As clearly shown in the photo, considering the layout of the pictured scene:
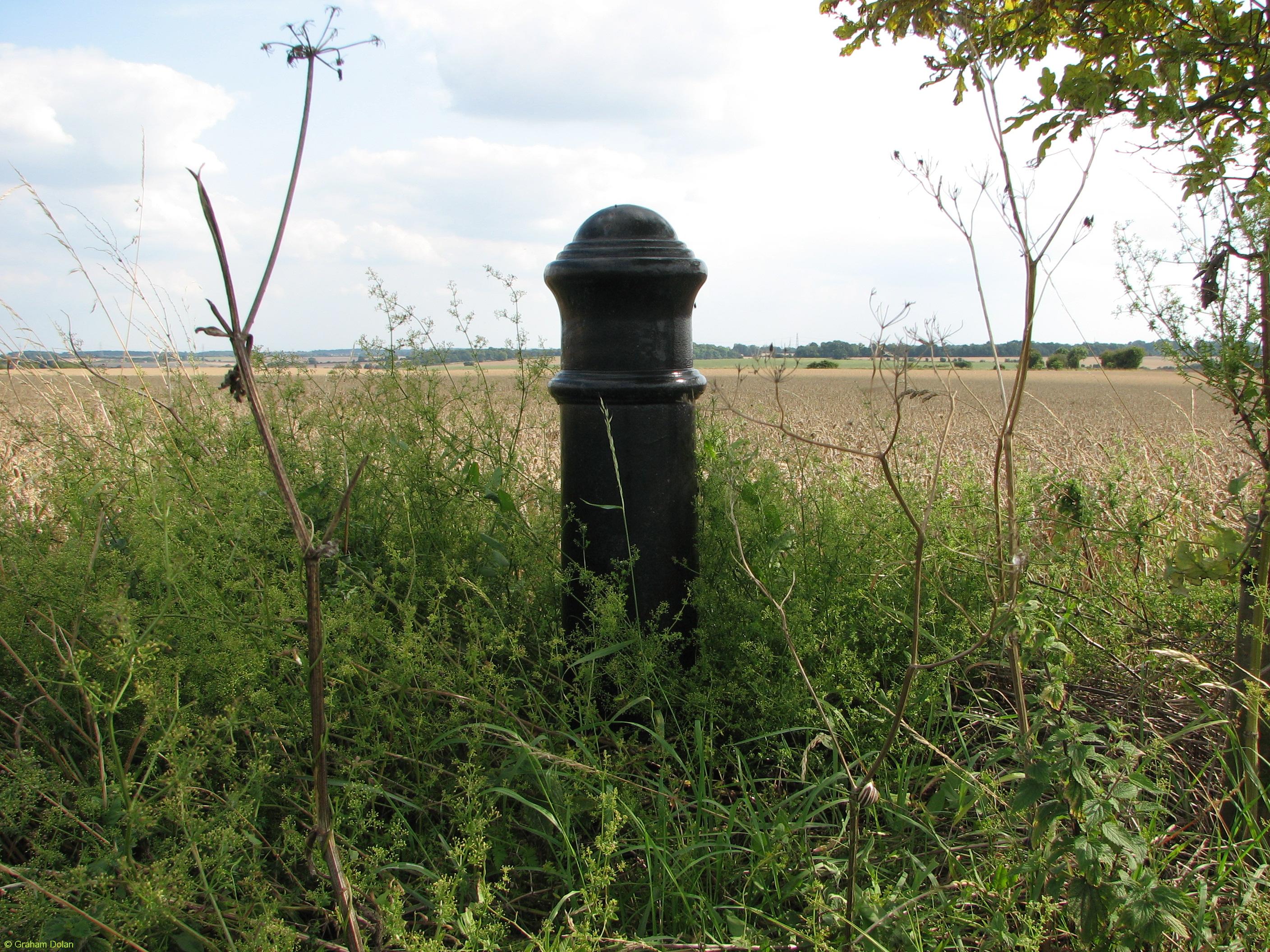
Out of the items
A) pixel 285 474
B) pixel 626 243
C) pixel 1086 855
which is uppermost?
pixel 626 243

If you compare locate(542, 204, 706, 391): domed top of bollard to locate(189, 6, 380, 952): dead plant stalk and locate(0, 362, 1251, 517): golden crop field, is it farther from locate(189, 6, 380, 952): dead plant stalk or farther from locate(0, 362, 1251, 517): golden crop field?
locate(189, 6, 380, 952): dead plant stalk

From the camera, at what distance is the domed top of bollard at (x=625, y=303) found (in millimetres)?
1981

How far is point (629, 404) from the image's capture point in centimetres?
204

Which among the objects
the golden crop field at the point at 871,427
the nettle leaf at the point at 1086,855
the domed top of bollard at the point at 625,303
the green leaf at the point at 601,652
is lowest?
the nettle leaf at the point at 1086,855

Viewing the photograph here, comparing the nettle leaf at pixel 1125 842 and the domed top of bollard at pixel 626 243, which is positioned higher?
the domed top of bollard at pixel 626 243

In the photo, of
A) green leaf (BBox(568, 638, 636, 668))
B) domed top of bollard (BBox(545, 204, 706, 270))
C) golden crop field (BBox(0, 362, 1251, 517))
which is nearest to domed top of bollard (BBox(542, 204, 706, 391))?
domed top of bollard (BBox(545, 204, 706, 270))

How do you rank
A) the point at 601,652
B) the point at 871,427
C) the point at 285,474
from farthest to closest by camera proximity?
the point at 871,427, the point at 601,652, the point at 285,474

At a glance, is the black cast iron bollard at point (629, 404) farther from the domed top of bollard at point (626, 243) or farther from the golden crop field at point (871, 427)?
the golden crop field at point (871, 427)

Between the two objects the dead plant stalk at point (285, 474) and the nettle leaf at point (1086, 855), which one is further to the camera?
the nettle leaf at point (1086, 855)

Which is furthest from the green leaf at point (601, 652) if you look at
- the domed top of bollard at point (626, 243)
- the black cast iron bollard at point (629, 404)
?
the domed top of bollard at point (626, 243)

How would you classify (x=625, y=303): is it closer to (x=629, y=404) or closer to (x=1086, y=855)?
(x=629, y=404)

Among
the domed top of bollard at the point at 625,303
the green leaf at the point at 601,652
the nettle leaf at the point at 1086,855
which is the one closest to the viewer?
the nettle leaf at the point at 1086,855

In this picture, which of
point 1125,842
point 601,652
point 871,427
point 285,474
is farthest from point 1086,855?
point 871,427

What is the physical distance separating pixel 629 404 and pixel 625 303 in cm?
26
